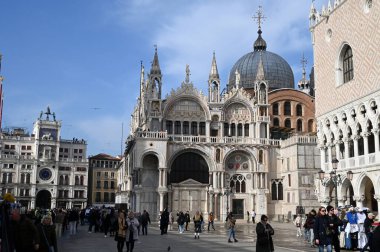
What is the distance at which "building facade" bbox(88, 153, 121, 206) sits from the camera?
100 meters

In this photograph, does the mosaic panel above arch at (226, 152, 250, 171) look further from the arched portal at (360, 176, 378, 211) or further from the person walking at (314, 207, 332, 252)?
the person walking at (314, 207, 332, 252)

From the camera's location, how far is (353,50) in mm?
36094

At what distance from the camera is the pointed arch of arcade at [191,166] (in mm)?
51125

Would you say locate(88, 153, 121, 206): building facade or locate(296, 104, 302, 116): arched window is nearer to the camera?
locate(296, 104, 302, 116): arched window

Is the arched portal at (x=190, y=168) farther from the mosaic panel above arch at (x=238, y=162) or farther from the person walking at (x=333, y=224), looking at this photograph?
the person walking at (x=333, y=224)

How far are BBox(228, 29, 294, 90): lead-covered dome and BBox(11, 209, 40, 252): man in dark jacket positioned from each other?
186 ft

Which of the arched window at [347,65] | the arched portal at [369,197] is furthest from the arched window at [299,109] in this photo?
the arched portal at [369,197]

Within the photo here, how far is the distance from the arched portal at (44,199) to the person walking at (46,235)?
85.3 meters

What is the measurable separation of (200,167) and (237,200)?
5.53 meters

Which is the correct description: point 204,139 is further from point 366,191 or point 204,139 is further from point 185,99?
point 366,191

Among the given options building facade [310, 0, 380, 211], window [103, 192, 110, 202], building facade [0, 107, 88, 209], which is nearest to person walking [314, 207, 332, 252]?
building facade [310, 0, 380, 211]

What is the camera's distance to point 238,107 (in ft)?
177

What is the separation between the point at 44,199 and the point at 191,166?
51.8 metres

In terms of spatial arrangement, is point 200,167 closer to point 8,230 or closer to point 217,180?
Answer: point 217,180
